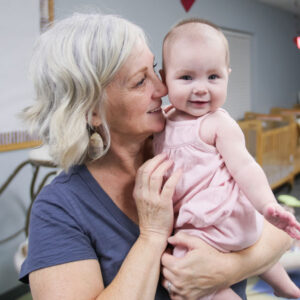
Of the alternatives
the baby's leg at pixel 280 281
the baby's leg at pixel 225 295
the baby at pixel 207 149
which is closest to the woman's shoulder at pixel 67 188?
the baby at pixel 207 149

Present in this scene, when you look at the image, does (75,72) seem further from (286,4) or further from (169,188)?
(286,4)

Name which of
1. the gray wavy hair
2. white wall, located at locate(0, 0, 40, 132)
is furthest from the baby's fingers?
white wall, located at locate(0, 0, 40, 132)

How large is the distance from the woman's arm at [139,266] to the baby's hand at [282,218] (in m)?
0.26

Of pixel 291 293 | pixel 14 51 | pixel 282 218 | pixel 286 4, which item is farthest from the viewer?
pixel 286 4

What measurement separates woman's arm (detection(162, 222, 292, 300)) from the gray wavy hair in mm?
362

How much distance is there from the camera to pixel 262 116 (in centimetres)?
603

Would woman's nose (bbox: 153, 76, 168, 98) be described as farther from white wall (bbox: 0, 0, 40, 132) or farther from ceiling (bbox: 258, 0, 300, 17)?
ceiling (bbox: 258, 0, 300, 17)

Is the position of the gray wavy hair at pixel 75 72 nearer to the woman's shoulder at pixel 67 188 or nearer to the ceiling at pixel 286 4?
the woman's shoulder at pixel 67 188

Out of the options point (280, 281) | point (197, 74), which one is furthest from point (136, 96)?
point (280, 281)

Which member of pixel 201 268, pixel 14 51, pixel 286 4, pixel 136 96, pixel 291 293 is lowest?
pixel 291 293

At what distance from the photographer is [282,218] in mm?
912

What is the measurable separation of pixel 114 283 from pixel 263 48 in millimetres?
6333

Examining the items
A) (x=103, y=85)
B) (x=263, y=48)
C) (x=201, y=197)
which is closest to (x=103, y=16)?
(x=103, y=85)

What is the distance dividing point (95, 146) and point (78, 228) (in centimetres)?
28
